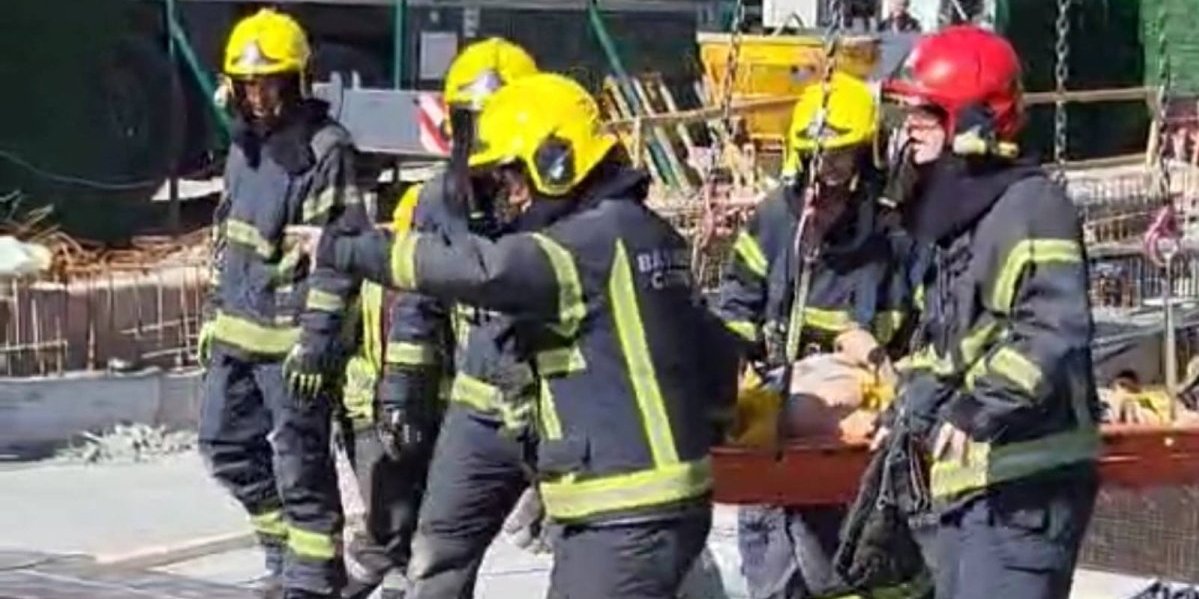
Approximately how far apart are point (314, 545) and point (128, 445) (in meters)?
3.48

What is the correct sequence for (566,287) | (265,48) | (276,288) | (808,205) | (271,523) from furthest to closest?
(271,523) → (276,288) → (265,48) → (808,205) → (566,287)

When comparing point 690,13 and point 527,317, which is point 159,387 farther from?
point 690,13

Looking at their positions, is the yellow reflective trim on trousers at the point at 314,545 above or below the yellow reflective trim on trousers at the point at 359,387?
below

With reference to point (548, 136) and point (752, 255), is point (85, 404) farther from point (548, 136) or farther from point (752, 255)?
point (548, 136)

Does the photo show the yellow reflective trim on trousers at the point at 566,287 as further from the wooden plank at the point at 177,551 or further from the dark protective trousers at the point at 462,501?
the wooden plank at the point at 177,551

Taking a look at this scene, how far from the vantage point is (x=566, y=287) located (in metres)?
6.63

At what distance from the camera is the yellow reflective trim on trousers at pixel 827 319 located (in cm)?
887

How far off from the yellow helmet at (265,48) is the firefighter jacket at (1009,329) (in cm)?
314

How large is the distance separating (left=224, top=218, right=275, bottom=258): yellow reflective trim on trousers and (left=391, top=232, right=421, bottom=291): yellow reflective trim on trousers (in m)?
2.95

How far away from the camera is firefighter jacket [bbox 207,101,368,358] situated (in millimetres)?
9586

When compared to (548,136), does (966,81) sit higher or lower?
higher

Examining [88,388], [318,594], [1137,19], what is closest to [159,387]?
[88,388]

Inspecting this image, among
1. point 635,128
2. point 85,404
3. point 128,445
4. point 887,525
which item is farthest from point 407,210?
point 635,128

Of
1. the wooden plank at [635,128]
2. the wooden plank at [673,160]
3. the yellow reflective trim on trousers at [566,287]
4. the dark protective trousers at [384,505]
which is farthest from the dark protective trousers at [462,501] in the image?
the wooden plank at [673,160]
